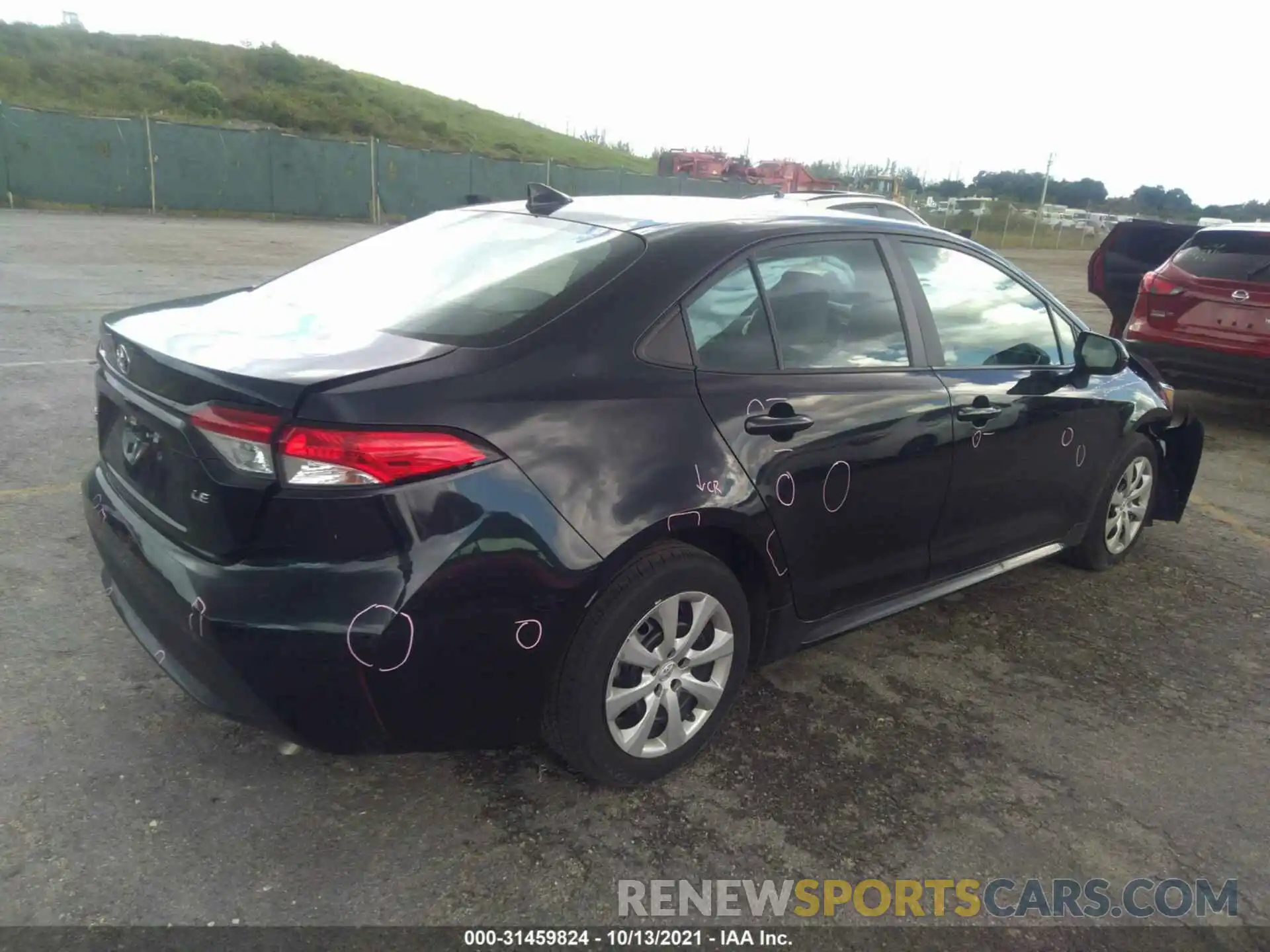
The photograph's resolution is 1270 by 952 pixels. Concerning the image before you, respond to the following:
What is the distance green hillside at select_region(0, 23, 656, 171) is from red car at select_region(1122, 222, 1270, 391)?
37.6m

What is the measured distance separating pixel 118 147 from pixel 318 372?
26705 mm

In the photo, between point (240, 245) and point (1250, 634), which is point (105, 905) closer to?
point (1250, 634)

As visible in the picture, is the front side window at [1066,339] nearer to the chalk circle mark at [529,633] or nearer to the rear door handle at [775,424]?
the rear door handle at [775,424]

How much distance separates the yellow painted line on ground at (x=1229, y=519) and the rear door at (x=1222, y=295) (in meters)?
1.90

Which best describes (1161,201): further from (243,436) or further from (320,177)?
(243,436)

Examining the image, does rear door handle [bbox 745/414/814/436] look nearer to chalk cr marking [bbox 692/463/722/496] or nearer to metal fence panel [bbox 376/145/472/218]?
chalk cr marking [bbox 692/463/722/496]

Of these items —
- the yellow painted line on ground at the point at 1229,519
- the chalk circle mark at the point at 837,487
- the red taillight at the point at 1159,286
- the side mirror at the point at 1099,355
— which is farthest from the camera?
the red taillight at the point at 1159,286

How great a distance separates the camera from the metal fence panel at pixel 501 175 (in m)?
30.5

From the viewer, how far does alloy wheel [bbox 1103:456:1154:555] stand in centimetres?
445

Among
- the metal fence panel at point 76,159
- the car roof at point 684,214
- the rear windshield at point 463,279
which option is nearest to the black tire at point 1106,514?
the car roof at point 684,214

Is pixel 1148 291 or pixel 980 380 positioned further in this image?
pixel 1148 291

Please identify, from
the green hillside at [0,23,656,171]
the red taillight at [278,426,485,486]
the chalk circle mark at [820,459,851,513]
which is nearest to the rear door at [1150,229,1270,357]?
the chalk circle mark at [820,459,851,513]

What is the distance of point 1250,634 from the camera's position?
401cm

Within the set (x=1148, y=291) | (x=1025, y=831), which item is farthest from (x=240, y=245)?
(x=1025, y=831)
